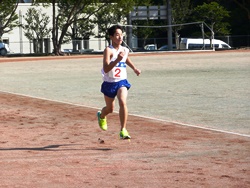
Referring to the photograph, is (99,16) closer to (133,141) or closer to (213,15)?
(213,15)

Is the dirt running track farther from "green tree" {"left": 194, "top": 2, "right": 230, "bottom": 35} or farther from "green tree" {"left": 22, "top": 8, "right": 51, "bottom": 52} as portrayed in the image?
"green tree" {"left": 22, "top": 8, "right": 51, "bottom": 52}

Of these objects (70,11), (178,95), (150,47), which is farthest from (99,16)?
(178,95)

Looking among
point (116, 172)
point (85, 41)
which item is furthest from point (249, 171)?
point (85, 41)

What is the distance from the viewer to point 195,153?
11.2 m

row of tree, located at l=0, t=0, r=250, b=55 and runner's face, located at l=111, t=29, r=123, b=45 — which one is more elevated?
row of tree, located at l=0, t=0, r=250, b=55

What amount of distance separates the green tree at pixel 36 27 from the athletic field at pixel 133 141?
6477 cm

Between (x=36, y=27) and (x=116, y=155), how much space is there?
257ft

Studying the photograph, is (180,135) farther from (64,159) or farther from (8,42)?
(8,42)

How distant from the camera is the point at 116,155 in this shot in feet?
36.5

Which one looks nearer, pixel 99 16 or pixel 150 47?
pixel 99 16

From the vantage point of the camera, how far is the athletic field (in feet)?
30.4

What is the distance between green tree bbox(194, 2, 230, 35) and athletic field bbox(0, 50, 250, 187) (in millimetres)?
63636

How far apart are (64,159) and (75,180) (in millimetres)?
1770

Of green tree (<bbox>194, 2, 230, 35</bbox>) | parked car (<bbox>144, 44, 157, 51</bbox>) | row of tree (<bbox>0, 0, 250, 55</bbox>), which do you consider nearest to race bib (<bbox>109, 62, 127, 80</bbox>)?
row of tree (<bbox>0, 0, 250, 55</bbox>)
